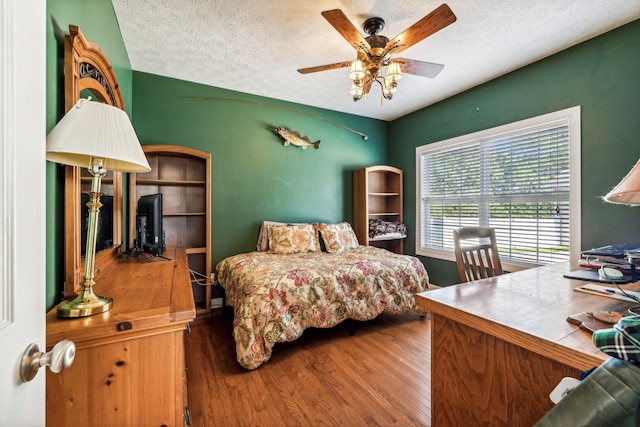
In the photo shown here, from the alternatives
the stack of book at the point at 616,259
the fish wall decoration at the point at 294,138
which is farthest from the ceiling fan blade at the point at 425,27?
the fish wall decoration at the point at 294,138

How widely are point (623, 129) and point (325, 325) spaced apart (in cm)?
289

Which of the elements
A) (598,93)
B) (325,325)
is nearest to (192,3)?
(325,325)

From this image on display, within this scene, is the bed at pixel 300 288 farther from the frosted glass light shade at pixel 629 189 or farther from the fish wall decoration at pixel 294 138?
the frosted glass light shade at pixel 629 189

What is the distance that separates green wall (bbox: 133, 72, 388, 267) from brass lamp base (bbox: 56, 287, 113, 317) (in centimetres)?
237

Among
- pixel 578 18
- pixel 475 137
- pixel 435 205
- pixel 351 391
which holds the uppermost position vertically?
pixel 578 18

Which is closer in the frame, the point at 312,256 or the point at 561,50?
the point at 561,50

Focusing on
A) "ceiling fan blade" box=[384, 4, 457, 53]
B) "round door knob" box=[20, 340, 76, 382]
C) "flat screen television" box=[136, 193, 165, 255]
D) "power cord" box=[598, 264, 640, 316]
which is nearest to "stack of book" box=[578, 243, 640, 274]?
"power cord" box=[598, 264, 640, 316]

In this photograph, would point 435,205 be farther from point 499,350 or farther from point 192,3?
point 192,3

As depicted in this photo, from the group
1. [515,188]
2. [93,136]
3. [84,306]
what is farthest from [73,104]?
[515,188]

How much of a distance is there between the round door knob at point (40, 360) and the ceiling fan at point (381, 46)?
1893mm

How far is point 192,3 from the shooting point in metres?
1.96

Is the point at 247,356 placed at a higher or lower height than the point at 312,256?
lower

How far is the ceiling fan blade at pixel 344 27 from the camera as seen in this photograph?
163 cm

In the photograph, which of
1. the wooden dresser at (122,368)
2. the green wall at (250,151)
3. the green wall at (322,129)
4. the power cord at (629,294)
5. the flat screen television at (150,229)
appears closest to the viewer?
the wooden dresser at (122,368)
